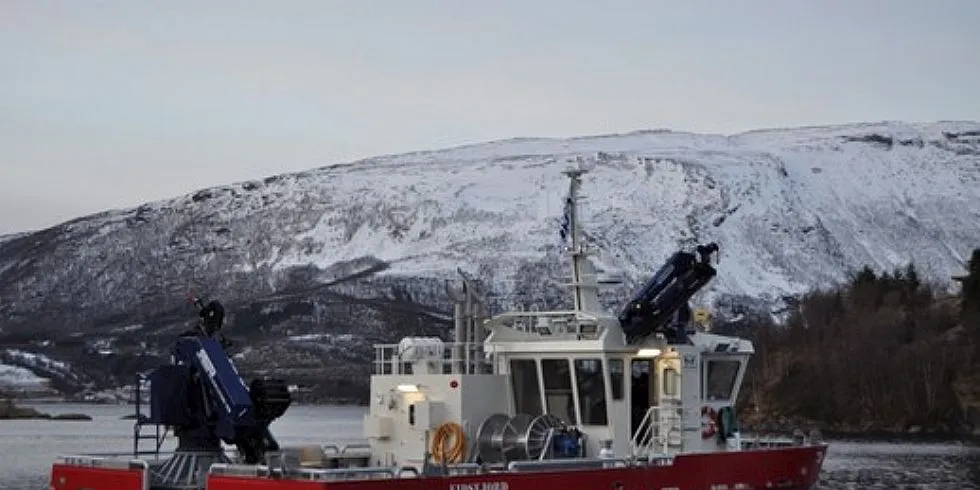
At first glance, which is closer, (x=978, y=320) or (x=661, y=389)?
(x=661, y=389)

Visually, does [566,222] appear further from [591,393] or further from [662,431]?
[662,431]

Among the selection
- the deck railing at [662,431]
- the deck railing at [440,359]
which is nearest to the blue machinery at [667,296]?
the deck railing at [662,431]

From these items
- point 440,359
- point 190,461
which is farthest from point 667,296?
point 190,461

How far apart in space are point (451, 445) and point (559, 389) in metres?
2.63

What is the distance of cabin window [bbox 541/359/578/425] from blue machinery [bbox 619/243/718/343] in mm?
1393

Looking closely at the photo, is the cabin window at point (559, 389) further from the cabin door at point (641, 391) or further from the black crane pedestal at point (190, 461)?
the black crane pedestal at point (190, 461)

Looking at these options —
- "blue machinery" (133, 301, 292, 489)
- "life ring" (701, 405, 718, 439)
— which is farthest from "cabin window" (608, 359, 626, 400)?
"blue machinery" (133, 301, 292, 489)

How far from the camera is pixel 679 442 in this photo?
31.3 metres

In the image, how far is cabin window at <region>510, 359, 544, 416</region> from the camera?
103ft

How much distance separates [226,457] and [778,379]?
95.5 meters

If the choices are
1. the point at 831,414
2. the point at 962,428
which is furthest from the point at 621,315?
the point at 831,414

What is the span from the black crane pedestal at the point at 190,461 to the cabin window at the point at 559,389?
6.23m

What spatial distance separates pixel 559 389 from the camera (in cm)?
3112

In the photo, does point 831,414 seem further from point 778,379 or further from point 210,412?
point 210,412
